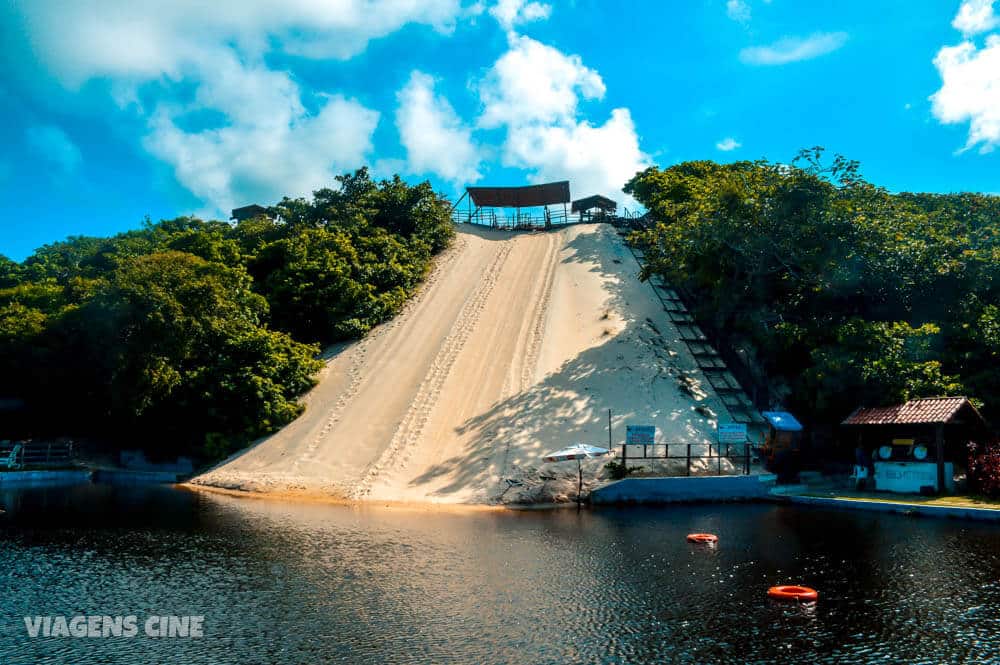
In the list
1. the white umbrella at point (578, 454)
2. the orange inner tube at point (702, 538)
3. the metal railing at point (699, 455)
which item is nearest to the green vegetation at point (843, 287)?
the metal railing at point (699, 455)

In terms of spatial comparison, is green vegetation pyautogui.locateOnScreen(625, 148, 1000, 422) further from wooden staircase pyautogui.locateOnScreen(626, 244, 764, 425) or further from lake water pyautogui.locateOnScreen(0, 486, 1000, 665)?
lake water pyautogui.locateOnScreen(0, 486, 1000, 665)

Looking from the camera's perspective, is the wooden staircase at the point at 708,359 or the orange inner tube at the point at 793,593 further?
the wooden staircase at the point at 708,359

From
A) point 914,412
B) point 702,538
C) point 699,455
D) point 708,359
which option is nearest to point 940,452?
point 914,412

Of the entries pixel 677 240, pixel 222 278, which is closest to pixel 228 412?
pixel 222 278

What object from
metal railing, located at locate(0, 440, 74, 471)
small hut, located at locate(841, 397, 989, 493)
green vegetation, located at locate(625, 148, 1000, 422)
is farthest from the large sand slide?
metal railing, located at locate(0, 440, 74, 471)

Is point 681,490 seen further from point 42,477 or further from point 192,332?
point 42,477

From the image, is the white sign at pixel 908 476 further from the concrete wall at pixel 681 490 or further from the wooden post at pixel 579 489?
the wooden post at pixel 579 489
